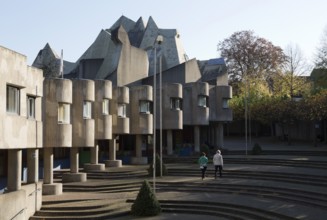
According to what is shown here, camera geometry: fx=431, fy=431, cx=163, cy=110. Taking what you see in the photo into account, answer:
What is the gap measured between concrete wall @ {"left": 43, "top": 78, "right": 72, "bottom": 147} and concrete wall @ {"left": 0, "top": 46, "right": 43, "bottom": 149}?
5.84 feet

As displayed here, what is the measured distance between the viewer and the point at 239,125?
68.4 metres

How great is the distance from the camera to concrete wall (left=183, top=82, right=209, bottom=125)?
40938 millimetres

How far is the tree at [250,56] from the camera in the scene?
6500 centimetres

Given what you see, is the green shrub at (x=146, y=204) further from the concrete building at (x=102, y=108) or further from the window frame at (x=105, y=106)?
the window frame at (x=105, y=106)

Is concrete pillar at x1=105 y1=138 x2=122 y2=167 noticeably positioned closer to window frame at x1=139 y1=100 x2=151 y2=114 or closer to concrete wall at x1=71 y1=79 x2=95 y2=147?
window frame at x1=139 y1=100 x2=151 y2=114

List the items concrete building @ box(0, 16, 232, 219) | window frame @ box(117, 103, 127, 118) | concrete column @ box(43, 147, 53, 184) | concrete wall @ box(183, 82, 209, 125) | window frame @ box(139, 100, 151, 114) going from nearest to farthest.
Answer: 1. concrete building @ box(0, 16, 232, 219)
2. concrete column @ box(43, 147, 53, 184)
3. window frame @ box(117, 103, 127, 118)
4. window frame @ box(139, 100, 151, 114)
5. concrete wall @ box(183, 82, 209, 125)

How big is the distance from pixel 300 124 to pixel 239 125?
48.0ft

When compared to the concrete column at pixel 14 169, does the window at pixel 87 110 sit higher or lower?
higher

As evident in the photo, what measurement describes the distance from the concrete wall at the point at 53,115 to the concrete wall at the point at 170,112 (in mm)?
16021

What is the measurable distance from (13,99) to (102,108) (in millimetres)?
13770

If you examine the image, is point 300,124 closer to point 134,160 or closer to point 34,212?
point 134,160

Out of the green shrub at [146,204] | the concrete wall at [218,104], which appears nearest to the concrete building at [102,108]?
the concrete wall at [218,104]

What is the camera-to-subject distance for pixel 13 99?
17172mm

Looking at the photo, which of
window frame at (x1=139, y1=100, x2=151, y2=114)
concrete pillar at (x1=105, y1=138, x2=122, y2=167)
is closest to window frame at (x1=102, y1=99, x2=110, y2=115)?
concrete pillar at (x1=105, y1=138, x2=122, y2=167)
